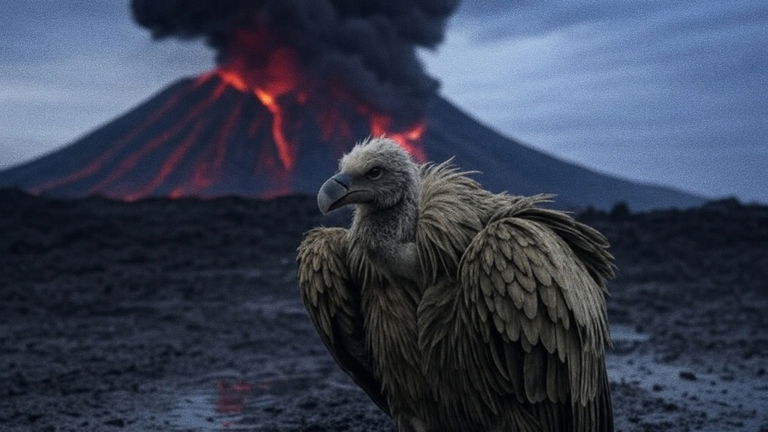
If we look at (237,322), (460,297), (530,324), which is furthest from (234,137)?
(530,324)

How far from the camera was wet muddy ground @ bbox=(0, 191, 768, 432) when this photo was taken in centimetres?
768

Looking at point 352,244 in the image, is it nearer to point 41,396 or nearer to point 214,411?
point 214,411

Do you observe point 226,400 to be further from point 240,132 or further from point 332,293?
point 240,132

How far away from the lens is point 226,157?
61188 mm

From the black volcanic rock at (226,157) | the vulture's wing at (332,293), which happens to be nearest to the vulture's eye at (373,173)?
the vulture's wing at (332,293)

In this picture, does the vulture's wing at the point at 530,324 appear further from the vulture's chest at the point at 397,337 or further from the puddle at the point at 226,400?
the puddle at the point at 226,400

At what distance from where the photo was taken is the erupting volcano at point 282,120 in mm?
58688

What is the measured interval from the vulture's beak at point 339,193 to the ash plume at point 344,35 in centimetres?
5783

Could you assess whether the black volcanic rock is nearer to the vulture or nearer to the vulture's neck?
the vulture

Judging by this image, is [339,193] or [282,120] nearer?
[339,193]

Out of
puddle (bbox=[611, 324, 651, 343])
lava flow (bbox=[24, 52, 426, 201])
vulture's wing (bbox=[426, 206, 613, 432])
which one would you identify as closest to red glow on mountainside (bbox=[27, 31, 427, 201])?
lava flow (bbox=[24, 52, 426, 201])

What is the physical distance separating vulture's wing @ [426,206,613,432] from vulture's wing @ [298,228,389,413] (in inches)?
22.7

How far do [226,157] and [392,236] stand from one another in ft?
192

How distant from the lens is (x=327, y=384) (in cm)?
885
